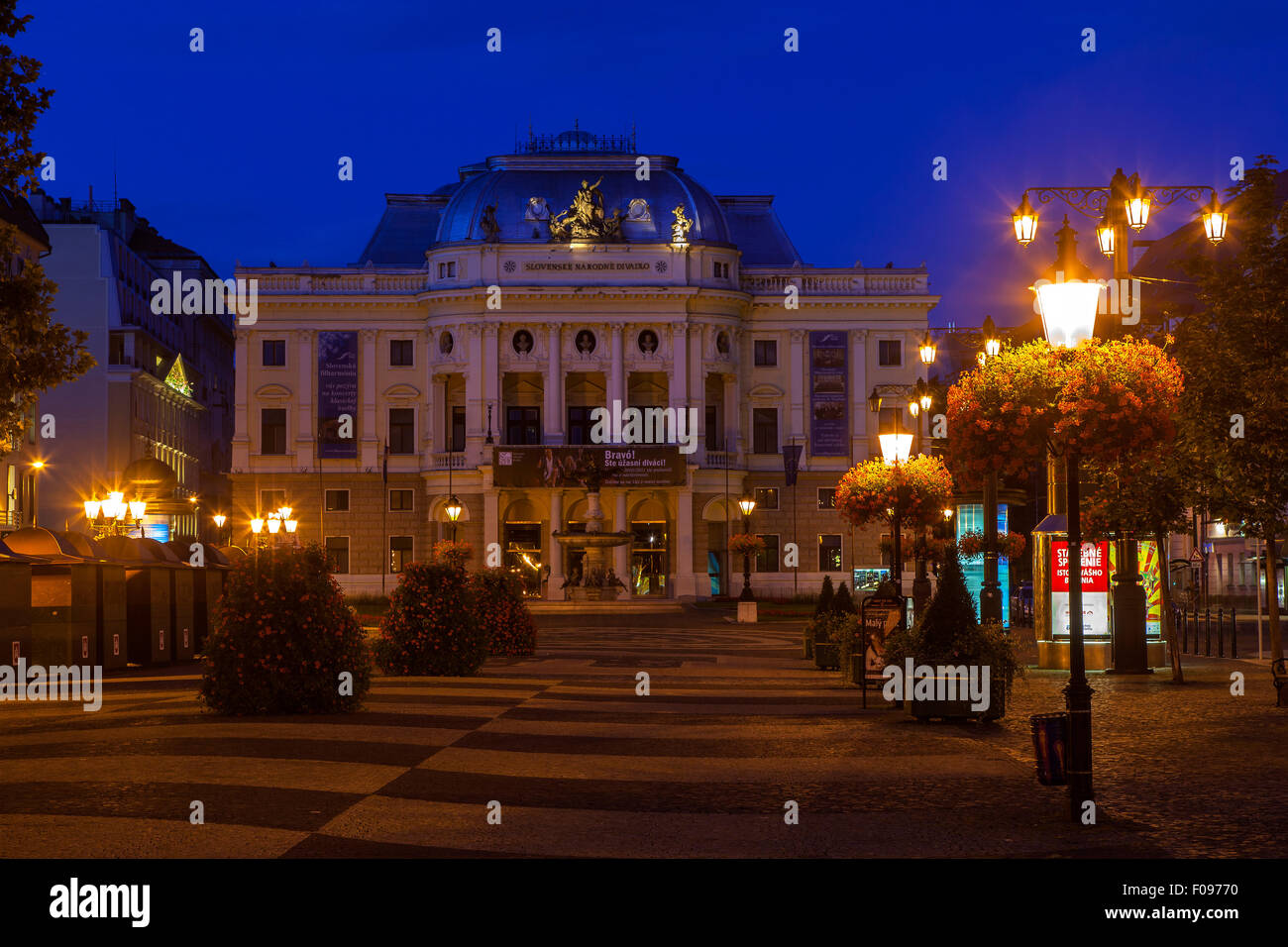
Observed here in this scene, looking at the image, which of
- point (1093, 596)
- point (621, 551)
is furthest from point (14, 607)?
point (621, 551)

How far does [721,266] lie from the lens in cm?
9494

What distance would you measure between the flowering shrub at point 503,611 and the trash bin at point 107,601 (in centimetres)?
695

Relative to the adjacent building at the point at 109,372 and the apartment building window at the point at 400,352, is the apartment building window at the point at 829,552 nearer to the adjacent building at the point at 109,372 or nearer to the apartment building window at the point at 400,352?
the apartment building window at the point at 400,352

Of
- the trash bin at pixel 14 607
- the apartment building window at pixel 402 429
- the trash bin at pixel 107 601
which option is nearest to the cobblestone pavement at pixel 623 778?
the trash bin at pixel 14 607

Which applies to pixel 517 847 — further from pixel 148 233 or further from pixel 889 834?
pixel 148 233

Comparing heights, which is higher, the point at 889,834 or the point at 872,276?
the point at 872,276

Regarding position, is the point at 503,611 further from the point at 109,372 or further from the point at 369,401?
the point at 109,372

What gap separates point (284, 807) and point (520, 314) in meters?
80.7

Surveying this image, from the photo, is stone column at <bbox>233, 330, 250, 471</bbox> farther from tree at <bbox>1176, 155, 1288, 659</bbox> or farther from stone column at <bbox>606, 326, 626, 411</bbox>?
tree at <bbox>1176, 155, 1288, 659</bbox>

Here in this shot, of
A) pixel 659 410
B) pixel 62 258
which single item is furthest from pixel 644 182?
pixel 62 258

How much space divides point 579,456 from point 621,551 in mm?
6325

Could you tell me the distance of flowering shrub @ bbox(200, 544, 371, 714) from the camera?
816 inches

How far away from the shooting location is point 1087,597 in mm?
30375

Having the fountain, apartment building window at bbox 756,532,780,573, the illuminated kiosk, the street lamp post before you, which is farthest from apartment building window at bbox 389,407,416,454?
the street lamp post
